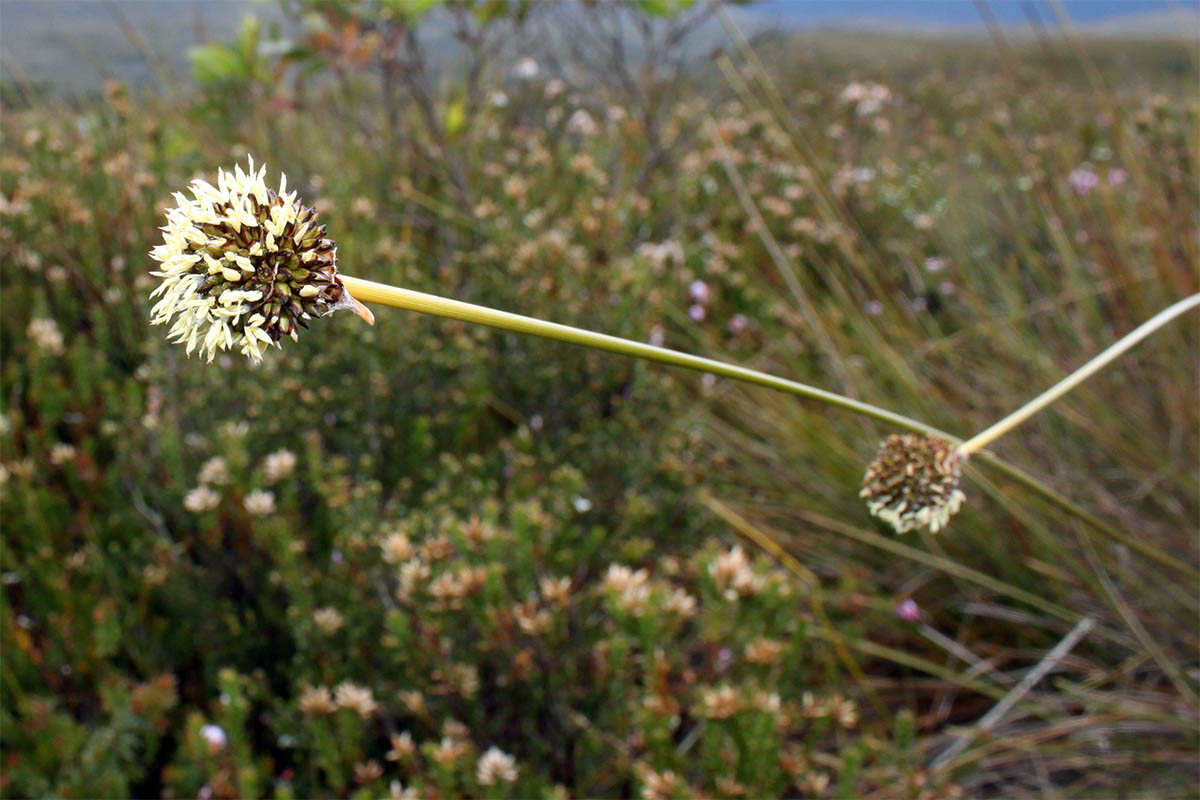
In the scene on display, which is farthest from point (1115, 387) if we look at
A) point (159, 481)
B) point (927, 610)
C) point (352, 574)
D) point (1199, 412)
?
point (159, 481)

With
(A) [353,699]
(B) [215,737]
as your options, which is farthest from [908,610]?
(B) [215,737]

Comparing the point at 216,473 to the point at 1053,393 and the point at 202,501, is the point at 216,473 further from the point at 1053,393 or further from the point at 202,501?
the point at 1053,393

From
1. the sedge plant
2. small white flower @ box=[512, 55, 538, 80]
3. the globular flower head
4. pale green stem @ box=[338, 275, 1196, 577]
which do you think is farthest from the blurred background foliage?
small white flower @ box=[512, 55, 538, 80]

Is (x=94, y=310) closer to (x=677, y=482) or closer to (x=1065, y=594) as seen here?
(x=677, y=482)

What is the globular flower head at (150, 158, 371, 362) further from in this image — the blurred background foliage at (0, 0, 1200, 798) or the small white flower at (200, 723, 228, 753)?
the small white flower at (200, 723, 228, 753)

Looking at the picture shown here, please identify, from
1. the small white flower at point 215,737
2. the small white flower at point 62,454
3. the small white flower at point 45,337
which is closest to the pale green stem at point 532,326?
the small white flower at point 215,737

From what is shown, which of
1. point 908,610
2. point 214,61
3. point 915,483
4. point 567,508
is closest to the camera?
point 915,483

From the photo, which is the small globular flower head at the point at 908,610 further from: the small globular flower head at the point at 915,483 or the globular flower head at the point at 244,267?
the globular flower head at the point at 244,267
